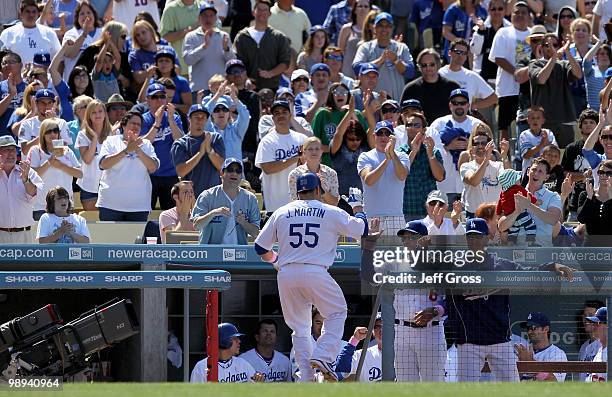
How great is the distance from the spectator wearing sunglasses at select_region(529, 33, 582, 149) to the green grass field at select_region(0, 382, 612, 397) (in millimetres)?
7690

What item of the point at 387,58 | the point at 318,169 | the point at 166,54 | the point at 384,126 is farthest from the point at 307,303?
the point at 387,58

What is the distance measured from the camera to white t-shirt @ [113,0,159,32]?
19.0 m

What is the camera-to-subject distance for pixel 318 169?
13531mm

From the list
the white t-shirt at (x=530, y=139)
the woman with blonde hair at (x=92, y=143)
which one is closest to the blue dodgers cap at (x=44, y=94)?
the woman with blonde hair at (x=92, y=143)

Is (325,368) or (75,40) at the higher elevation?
(75,40)

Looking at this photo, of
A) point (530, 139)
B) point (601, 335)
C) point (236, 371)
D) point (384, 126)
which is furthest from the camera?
point (530, 139)

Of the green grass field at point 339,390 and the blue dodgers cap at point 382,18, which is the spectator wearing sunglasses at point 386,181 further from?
the green grass field at point 339,390

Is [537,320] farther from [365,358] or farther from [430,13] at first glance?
[430,13]

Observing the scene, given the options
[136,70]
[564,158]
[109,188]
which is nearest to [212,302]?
[109,188]

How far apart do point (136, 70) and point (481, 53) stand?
451 cm

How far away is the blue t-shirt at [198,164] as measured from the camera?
14.5 meters

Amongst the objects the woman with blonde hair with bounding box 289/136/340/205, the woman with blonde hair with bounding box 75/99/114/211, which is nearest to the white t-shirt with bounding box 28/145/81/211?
the woman with blonde hair with bounding box 75/99/114/211

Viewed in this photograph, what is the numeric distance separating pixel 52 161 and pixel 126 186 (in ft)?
2.77

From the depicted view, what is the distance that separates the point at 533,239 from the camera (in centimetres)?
1173
